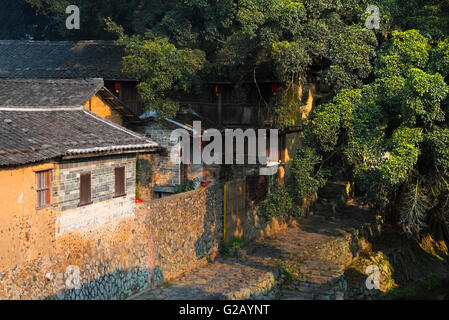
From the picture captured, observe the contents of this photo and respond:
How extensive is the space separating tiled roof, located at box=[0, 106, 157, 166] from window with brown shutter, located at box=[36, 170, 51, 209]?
2.02 feet

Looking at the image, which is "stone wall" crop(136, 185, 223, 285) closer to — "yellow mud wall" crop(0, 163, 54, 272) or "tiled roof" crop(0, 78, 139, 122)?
"yellow mud wall" crop(0, 163, 54, 272)

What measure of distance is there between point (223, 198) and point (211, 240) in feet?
5.51

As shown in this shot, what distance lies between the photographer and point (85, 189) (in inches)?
618

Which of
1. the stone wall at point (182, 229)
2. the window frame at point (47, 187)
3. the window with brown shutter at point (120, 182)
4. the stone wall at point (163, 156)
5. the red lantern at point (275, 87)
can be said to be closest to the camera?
the window frame at point (47, 187)

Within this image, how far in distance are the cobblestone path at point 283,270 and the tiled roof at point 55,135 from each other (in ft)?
14.4

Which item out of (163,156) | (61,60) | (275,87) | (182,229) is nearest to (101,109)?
(163,156)

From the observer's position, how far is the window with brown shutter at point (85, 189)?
15.5 metres

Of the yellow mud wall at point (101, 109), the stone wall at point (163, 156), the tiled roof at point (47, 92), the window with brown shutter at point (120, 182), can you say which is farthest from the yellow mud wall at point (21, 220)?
the stone wall at point (163, 156)

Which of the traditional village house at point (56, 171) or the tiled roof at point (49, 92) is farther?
the tiled roof at point (49, 92)

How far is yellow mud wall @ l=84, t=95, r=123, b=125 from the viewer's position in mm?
20375

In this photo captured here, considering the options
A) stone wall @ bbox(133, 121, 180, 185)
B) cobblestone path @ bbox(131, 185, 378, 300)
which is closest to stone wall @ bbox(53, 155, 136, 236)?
cobblestone path @ bbox(131, 185, 378, 300)

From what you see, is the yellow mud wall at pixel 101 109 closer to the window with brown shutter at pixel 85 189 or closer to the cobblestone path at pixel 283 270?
the window with brown shutter at pixel 85 189

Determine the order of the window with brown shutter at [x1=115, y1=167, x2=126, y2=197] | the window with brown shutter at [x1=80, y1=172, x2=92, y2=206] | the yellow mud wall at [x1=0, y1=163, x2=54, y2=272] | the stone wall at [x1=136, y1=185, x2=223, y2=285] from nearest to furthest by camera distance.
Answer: the yellow mud wall at [x1=0, y1=163, x2=54, y2=272]
the window with brown shutter at [x1=80, y1=172, x2=92, y2=206]
the window with brown shutter at [x1=115, y1=167, x2=126, y2=197]
the stone wall at [x1=136, y1=185, x2=223, y2=285]

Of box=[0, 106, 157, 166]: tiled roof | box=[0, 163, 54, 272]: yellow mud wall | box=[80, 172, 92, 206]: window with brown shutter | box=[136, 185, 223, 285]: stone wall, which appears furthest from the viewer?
box=[136, 185, 223, 285]: stone wall
